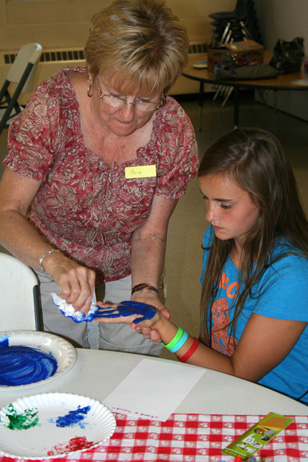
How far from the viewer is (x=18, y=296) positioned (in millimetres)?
1774

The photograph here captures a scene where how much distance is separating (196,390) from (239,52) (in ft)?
16.3

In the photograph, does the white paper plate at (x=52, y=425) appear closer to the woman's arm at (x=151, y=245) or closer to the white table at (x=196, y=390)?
the white table at (x=196, y=390)

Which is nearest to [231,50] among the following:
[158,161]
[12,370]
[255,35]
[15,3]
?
[255,35]

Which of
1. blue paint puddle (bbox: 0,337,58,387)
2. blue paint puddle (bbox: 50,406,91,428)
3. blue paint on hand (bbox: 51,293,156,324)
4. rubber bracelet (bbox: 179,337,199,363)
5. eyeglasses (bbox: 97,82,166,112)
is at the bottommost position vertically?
rubber bracelet (bbox: 179,337,199,363)

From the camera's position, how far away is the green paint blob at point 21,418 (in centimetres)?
121

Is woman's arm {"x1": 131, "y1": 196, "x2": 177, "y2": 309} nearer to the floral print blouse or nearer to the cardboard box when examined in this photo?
the floral print blouse

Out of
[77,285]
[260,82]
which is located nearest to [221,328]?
[77,285]

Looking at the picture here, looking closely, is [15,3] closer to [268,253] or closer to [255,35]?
[255,35]

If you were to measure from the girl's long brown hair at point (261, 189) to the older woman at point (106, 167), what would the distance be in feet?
0.80

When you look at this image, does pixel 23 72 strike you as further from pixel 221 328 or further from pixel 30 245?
pixel 221 328

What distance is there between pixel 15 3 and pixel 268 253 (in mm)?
6126

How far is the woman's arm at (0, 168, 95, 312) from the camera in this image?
148 centimetres

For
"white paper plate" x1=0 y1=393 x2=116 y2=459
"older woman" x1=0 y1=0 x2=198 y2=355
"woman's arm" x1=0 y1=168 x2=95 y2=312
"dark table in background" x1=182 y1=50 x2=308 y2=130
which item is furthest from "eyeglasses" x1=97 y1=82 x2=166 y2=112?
"dark table in background" x1=182 y1=50 x2=308 y2=130

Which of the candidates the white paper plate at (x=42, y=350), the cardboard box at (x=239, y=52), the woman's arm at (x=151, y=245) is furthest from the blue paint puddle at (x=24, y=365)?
the cardboard box at (x=239, y=52)
